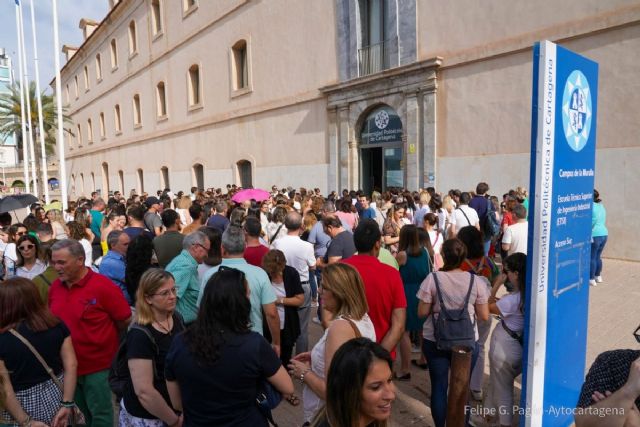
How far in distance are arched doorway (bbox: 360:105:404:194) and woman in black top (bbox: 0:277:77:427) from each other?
38.9ft

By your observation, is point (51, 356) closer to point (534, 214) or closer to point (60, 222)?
point (534, 214)

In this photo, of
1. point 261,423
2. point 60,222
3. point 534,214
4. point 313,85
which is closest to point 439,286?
point 534,214

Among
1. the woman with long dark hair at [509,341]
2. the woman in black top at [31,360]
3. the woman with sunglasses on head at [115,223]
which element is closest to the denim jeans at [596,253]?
the woman with long dark hair at [509,341]

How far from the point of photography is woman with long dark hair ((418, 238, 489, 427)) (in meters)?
3.33

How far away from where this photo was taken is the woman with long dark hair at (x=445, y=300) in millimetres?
3326

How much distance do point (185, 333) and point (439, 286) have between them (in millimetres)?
1977

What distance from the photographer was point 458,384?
A: 125 inches

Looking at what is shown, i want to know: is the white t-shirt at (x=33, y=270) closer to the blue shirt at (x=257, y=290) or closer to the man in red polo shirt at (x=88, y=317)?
the man in red polo shirt at (x=88, y=317)

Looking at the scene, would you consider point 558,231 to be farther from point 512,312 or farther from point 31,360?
point 31,360

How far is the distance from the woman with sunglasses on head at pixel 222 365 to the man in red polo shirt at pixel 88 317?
47.5 inches

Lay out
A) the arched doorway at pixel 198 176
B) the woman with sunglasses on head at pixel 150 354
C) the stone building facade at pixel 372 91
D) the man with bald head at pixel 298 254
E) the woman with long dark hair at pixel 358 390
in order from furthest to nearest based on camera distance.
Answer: the arched doorway at pixel 198 176
the stone building facade at pixel 372 91
the man with bald head at pixel 298 254
the woman with sunglasses on head at pixel 150 354
the woman with long dark hair at pixel 358 390

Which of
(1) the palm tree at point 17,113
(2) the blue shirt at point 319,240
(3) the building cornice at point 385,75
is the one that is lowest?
(2) the blue shirt at point 319,240

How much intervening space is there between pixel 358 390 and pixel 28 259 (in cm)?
412

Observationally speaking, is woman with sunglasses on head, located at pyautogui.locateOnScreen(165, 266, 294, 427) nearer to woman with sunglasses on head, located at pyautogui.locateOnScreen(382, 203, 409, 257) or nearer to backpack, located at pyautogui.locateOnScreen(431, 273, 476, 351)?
backpack, located at pyautogui.locateOnScreen(431, 273, 476, 351)
